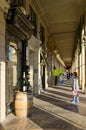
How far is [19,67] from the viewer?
47.6 feet

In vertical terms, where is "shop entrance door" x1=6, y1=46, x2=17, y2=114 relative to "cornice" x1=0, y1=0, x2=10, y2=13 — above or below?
below

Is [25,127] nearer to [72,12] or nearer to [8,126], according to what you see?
[8,126]

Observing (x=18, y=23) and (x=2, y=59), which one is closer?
(x=2, y=59)

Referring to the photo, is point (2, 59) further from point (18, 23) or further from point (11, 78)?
point (18, 23)

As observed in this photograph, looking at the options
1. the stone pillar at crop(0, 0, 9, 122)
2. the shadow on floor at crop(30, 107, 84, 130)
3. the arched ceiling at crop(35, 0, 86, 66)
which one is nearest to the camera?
the shadow on floor at crop(30, 107, 84, 130)

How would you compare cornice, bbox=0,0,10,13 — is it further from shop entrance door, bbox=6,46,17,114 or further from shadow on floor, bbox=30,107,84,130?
shadow on floor, bbox=30,107,84,130

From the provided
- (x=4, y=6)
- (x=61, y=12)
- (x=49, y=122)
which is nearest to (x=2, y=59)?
(x=4, y=6)

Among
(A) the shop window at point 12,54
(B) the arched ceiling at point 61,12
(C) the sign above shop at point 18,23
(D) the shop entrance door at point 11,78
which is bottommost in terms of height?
(D) the shop entrance door at point 11,78

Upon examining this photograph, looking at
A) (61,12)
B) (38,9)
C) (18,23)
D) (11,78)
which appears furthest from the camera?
(61,12)

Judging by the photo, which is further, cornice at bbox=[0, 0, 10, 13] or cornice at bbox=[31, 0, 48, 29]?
cornice at bbox=[31, 0, 48, 29]

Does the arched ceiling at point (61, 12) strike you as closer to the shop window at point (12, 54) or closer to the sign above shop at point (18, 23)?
the sign above shop at point (18, 23)

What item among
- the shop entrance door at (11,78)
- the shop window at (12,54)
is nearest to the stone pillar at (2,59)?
the shop entrance door at (11,78)

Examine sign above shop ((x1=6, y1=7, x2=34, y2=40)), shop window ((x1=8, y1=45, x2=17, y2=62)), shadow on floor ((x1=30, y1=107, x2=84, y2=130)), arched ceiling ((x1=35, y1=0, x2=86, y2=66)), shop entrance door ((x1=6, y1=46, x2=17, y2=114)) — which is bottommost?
shadow on floor ((x1=30, y1=107, x2=84, y2=130))

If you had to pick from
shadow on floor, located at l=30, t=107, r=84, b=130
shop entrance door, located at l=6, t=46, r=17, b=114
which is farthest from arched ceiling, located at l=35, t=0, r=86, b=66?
shadow on floor, located at l=30, t=107, r=84, b=130
